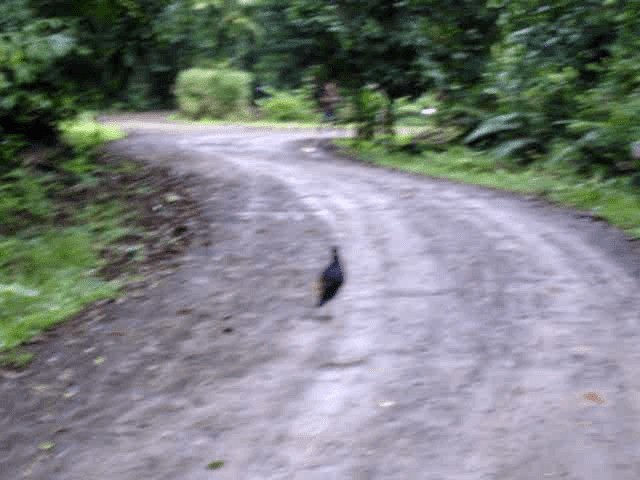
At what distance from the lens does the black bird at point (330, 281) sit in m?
7.82

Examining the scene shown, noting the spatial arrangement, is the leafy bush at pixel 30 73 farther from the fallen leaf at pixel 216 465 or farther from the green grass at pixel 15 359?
the fallen leaf at pixel 216 465

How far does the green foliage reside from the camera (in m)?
31.8

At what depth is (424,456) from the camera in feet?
16.2

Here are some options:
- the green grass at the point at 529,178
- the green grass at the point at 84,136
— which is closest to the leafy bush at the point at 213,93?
the green grass at the point at 84,136

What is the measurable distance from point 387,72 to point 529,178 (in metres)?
5.01

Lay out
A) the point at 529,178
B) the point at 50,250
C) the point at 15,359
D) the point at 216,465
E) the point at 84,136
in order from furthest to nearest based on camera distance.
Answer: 1. the point at 84,136
2. the point at 529,178
3. the point at 50,250
4. the point at 15,359
5. the point at 216,465

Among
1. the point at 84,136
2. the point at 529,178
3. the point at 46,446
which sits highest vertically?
the point at 84,136

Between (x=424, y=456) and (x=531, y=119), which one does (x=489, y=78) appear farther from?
(x=424, y=456)

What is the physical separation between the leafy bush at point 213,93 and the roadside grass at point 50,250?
13454 mm

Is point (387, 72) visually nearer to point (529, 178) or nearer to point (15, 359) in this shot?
point (529, 178)

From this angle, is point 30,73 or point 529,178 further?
point 529,178

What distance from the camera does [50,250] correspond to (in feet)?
37.3

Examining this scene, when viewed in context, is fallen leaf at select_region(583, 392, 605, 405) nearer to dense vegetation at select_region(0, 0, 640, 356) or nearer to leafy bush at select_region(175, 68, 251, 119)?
dense vegetation at select_region(0, 0, 640, 356)

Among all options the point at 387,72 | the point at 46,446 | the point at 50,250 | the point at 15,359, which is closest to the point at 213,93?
the point at 387,72
